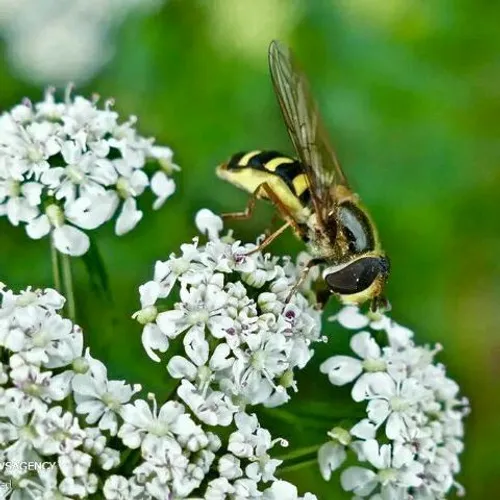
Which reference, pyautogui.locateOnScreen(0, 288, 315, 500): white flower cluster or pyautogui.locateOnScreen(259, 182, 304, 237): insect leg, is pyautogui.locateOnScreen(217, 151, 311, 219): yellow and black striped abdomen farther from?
pyautogui.locateOnScreen(0, 288, 315, 500): white flower cluster

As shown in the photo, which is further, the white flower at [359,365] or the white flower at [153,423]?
the white flower at [359,365]

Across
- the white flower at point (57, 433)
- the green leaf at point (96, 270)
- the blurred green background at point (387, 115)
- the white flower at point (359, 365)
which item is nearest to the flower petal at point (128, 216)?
the green leaf at point (96, 270)

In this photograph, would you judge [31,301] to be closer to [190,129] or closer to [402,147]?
[190,129]

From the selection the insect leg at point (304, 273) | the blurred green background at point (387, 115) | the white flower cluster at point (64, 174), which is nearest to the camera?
the insect leg at point (304, 273)

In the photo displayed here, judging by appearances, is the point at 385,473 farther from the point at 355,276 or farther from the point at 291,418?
the point at 355,276

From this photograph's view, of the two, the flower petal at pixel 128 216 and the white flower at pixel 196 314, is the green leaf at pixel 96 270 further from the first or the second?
the white flower at pixel 196 314

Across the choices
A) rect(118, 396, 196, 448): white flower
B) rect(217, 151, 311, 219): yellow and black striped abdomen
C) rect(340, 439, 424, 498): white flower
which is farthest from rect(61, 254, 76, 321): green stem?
rect(340, 439, 424, 498): white flower

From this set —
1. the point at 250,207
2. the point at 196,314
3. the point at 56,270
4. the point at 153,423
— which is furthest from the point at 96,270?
the point at 153,423
